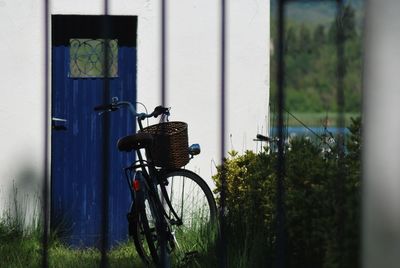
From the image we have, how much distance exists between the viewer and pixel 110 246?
612 cm

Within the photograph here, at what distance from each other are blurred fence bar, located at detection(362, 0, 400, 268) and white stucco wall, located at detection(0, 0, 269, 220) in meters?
4.33

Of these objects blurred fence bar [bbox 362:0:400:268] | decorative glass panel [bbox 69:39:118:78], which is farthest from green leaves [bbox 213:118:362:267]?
decorative glass panel [bbox 69:39:118:78]

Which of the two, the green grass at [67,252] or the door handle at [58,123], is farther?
the door handle at [58,123]

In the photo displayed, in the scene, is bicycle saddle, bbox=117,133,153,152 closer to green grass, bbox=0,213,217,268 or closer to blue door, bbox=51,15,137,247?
green grass, bbox=0,213,217,268

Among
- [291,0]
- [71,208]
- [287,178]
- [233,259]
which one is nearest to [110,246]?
[71,208]

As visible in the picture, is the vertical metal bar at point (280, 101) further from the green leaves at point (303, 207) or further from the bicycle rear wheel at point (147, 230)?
the bicycle rear wheel at point (147, 230)

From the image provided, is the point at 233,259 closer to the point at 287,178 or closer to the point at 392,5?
the point at 287,178

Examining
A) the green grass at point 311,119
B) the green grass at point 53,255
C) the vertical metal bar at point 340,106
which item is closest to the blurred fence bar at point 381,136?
the vertical metal bar at point 340,106

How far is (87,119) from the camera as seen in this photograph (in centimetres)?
662

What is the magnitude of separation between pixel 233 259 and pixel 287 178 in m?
0.57

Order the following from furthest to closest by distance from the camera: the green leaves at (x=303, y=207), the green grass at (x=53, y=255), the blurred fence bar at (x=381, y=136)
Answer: the green grass at (x=53, y=255)
the green leaves at (x=303, y=207)
the blurred fence bar at (x=381, y=136)

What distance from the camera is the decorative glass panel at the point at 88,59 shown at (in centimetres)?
647

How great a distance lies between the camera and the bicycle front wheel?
4.55m

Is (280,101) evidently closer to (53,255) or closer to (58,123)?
(53,255)
